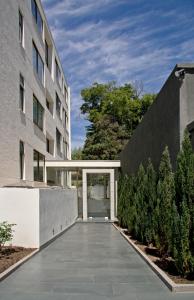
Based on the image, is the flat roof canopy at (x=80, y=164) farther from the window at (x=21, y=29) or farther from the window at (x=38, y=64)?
the window at (x=21, y=29)

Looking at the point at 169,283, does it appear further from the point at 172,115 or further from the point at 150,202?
the point at 150,202

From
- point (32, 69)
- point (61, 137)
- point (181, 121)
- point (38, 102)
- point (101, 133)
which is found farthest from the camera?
point (101, 133)

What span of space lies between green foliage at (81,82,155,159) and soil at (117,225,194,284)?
34680mm

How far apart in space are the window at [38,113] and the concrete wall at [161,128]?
607 centimetres

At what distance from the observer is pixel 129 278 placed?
9633mm

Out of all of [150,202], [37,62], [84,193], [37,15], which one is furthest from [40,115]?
[150,202]

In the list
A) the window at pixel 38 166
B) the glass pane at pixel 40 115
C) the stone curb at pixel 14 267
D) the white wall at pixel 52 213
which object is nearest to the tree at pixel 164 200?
the stone curb at pixel 14 267

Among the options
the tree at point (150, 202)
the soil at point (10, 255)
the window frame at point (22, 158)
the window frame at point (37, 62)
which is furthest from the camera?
the window frame at point (37, 62)

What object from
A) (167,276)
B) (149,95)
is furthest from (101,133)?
(167,276)

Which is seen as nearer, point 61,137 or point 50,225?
point 50,225

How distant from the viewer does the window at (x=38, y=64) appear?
24959 millimetres

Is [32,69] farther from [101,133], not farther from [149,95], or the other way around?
[149,95]

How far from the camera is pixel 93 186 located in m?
31.5

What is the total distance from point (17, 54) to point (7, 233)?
947cm
